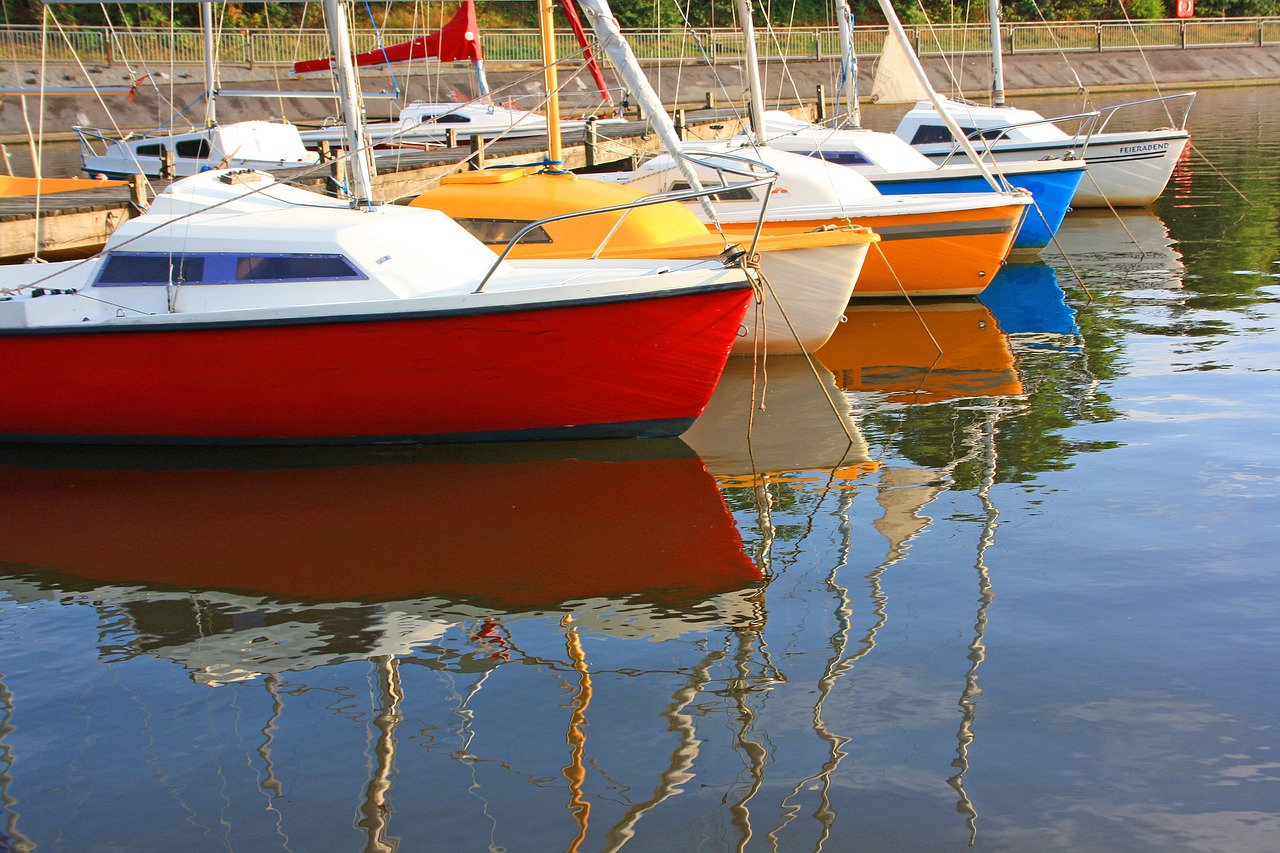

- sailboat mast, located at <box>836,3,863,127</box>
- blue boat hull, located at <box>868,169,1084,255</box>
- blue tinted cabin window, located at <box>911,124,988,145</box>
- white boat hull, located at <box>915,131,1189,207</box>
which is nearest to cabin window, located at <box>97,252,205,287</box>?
blue boat hull, located at <box>868,169,1084,255</box>

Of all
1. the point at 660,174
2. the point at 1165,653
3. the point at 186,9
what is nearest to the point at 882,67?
the point at 660,174

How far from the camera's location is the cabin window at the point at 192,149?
23766 millimetres

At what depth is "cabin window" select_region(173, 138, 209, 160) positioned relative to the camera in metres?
23.8

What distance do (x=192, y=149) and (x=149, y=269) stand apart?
1620 centimetres

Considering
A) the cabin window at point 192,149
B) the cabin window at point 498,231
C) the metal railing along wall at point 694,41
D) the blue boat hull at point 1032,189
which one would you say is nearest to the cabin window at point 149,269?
the cabin window at point 498,231

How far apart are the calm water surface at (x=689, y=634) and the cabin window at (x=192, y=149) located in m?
15.1

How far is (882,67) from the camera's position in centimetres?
1838

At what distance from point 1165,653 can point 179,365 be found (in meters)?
6.81

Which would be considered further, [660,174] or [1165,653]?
[660,174]

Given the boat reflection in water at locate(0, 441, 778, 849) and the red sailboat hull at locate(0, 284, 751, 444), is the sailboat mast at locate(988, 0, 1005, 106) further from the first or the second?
the boat reflection in water at locate(0, 441, 778, 849)

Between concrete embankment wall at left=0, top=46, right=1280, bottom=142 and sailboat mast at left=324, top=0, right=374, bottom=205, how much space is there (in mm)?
19813

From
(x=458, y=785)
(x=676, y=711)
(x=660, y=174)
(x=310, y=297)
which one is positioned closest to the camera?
(x=458, y=785)

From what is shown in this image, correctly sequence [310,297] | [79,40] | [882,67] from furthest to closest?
[79,40], [882,67], [310,297]

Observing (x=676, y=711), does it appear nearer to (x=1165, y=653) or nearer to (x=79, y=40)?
(x=1165, y=653)
